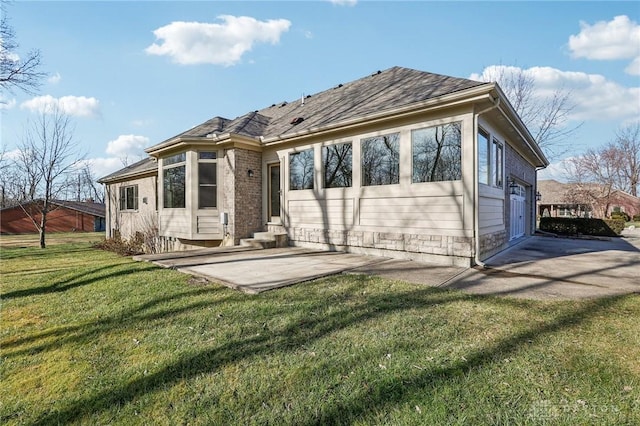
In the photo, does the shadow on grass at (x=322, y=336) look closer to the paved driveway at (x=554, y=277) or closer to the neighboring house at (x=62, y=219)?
the paved driveway at (x=554, y=277)

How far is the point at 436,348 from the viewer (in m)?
2.71

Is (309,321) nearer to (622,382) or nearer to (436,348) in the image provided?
Result: (436,348)

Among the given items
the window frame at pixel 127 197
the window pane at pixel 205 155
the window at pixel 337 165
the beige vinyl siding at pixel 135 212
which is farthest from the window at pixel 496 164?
the window frame at pixel 127 197

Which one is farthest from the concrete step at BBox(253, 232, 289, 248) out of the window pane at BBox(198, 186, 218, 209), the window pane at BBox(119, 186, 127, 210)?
the window pane at BBox(119, 186, 127, 210)

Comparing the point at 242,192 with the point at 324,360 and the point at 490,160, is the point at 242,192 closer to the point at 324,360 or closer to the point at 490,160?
the point at 490,160

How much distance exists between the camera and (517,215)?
38.0 feet

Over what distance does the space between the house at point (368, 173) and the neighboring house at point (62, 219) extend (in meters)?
30.0

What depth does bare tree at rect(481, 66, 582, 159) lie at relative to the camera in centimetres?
2062

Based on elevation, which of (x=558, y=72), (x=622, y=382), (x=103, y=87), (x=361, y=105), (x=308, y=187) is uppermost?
(x=558, y=72)

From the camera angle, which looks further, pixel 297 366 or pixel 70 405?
pixel 297 366

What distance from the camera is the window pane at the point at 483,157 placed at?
21.8 feet

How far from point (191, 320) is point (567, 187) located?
43.7m

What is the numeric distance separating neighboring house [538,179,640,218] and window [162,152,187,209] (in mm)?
38926

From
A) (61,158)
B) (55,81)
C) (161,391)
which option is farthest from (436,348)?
(61,158)
